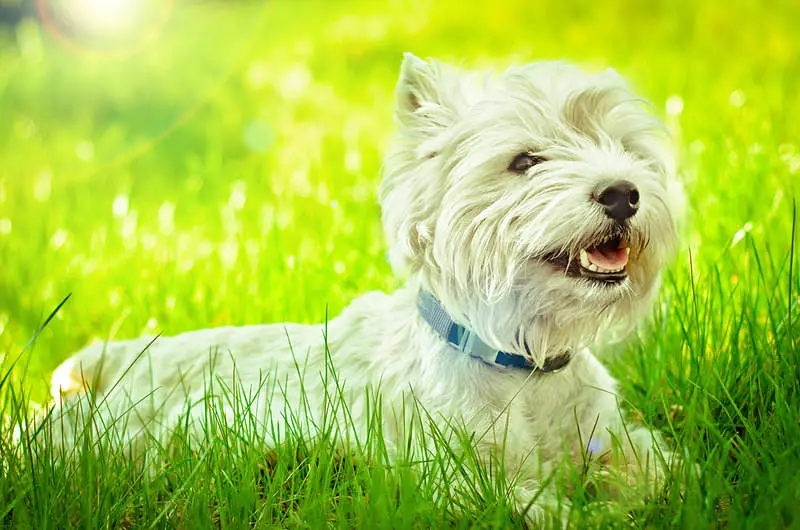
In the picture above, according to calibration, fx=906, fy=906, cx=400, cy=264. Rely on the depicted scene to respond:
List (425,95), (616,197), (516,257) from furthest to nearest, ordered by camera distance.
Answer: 1. (425,95)
2. (516,257)
3. (616,197)

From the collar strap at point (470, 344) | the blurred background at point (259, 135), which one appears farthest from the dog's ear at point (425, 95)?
the collar strap at point (470, 344)

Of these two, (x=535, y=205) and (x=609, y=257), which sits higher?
(x=535, y=205)

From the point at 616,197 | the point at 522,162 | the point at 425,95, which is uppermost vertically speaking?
the point at 425,95

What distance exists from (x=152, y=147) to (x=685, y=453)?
758 centimetres

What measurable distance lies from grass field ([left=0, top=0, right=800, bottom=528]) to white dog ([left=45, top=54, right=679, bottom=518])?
0.23 meters

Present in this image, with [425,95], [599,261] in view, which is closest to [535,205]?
[599,261]

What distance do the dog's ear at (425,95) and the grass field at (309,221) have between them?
1241mm

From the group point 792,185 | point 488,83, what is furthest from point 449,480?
point 792,185

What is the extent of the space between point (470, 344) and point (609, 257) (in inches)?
22.8

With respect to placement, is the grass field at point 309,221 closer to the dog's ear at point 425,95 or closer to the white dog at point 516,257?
the white dog at point 516,257

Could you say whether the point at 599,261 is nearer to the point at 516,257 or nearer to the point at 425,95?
the point at 516,257

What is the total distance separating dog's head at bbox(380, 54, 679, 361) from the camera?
2.99 metres

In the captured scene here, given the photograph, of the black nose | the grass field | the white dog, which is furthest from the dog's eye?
the grass field

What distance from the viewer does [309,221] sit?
6148mm
